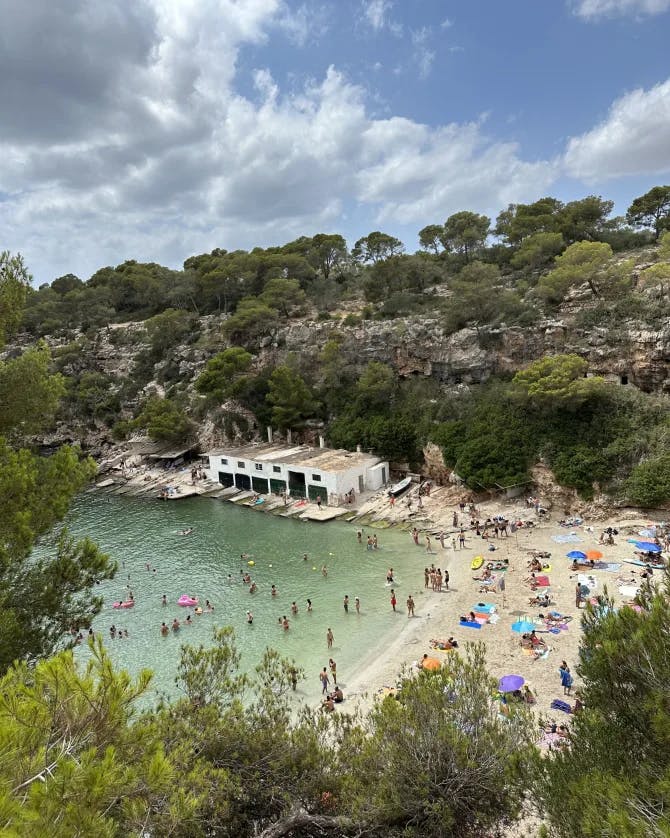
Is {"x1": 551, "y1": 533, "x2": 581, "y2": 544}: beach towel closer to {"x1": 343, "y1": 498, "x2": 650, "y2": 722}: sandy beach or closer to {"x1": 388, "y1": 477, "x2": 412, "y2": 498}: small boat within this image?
{"x1": 343, "y1": 498, "x2": 650, "y2": 722}: sandy beach

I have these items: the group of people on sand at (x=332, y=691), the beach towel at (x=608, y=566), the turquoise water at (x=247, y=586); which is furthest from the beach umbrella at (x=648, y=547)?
the group of people on sand at (x=332, y=691)

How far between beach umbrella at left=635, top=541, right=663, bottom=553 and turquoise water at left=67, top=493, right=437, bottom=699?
996 cm

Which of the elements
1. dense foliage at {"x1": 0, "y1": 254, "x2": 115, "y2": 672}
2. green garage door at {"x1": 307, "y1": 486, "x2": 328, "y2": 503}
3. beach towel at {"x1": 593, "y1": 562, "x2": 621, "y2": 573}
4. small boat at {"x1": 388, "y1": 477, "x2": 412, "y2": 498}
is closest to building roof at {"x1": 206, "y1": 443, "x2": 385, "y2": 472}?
green garage door at {"x1": 307, "y1": 486, "x2": 328, "y2": 503}

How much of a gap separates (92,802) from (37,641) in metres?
5.63

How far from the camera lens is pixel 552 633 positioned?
17.7 m

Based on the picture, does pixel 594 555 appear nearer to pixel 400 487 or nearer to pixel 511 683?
Result: pixel 511 683

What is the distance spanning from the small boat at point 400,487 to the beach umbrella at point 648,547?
586 inches

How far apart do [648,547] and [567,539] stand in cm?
365

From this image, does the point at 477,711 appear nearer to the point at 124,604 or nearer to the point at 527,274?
the point at 124,604

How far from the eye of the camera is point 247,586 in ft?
78.5

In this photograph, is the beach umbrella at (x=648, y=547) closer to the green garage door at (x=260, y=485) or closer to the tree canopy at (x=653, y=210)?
the green garage door at (x=260, y=485)

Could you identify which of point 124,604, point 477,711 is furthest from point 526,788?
point 124,604

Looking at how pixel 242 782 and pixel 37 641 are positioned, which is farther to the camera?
pixel 37 641

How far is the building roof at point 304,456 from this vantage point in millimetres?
35281
